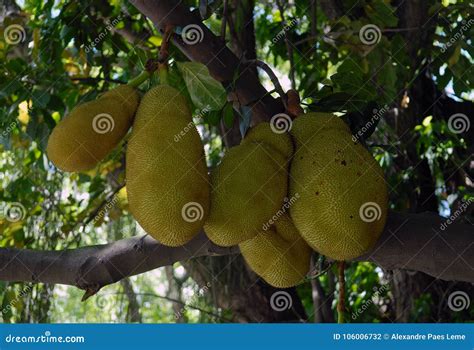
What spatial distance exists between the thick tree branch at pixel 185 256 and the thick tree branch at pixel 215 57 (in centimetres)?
23

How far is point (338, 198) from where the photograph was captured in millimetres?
941

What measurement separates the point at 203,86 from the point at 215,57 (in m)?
0.09

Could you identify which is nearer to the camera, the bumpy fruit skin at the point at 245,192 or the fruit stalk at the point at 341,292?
the bumpy fruit skin at the point at 245,192

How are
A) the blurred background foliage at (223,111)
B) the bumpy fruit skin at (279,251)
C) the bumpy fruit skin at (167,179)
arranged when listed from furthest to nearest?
the blurred background foliage at (223,111)
the bumpy fruit skin at (279,251)
the bumpy fruit skin at (167,179)

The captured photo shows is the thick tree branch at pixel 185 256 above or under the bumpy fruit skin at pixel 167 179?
under

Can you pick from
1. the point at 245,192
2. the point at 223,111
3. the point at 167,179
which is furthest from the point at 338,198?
the point at 223,111

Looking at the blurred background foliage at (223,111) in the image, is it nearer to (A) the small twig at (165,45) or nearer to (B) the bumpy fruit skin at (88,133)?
(A) the small twig at (165,45)

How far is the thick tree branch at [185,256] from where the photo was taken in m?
1.05

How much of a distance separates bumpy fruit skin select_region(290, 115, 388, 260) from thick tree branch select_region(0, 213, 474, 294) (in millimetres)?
84

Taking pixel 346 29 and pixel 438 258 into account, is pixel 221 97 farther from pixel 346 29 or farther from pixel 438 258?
pixel 346 29

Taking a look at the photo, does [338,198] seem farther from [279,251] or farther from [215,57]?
[215,57]

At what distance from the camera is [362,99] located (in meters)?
1.25

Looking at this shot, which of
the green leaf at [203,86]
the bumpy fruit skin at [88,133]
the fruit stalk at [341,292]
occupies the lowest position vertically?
the fruit stalk at [341,292]

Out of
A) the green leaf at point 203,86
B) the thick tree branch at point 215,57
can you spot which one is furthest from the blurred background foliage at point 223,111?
the green leaf at point 203,86
